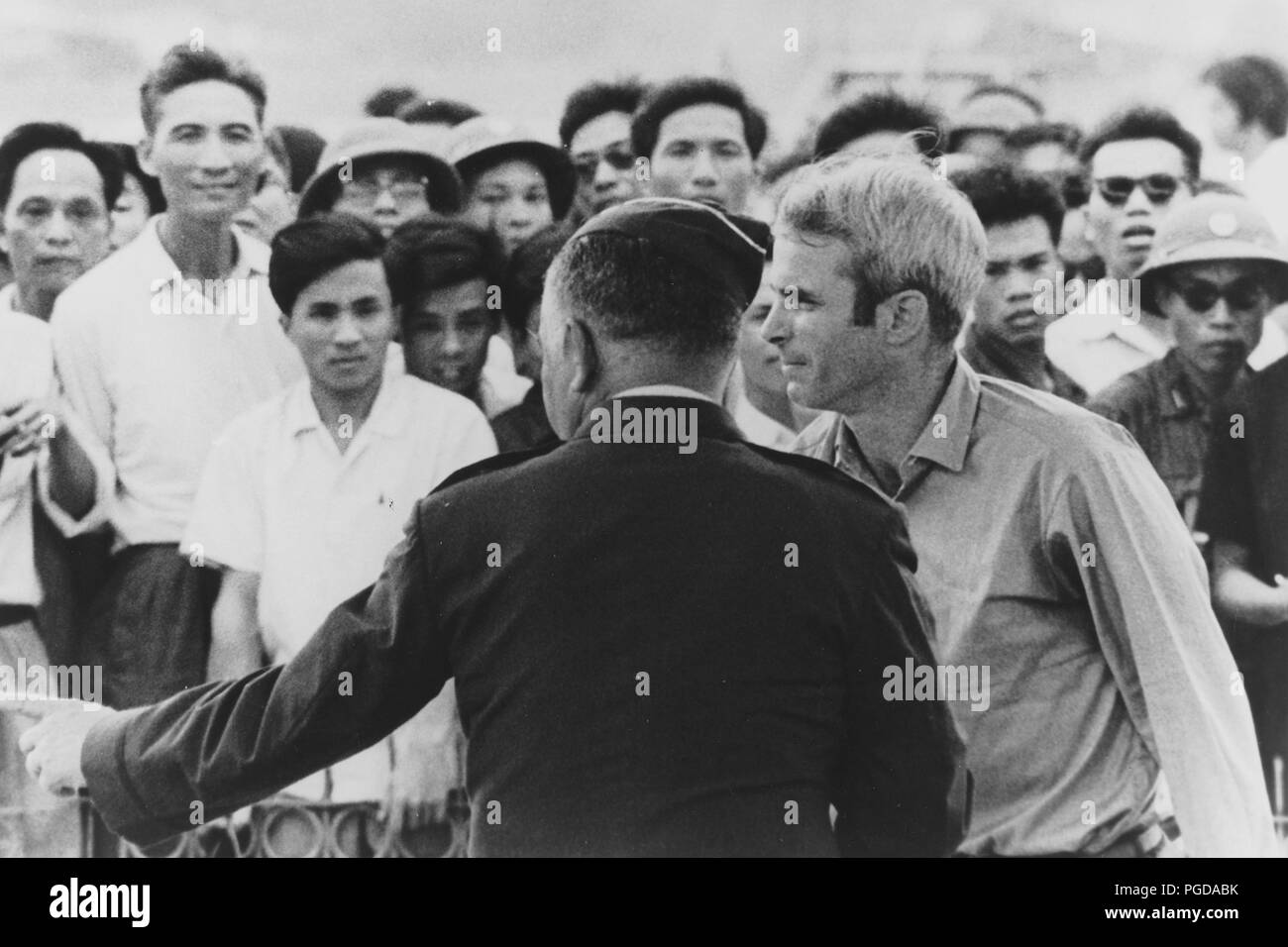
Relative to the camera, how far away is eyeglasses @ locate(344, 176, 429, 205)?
139 inches

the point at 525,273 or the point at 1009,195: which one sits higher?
the point at 1009,195

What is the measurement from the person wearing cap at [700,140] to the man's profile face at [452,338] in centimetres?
48

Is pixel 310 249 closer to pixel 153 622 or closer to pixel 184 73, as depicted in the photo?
pixel 184 73

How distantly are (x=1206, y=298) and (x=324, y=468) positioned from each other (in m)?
2.04

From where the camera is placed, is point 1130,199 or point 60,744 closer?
point 60,744

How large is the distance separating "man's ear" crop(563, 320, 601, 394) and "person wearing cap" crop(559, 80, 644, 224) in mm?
432

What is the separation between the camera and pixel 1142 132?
3.56 metres

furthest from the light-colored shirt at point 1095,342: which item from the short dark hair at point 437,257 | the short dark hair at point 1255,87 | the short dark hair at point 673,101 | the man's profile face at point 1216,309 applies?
the short dark hair at point 437,257

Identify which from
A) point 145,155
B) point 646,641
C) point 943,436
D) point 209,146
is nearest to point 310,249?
point 209,146

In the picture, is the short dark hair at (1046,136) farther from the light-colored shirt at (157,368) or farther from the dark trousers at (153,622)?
the dark trousers at (153,622)

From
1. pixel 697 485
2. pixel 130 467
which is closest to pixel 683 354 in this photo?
pixel 697 485

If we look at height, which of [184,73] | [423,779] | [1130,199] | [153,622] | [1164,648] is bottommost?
[423,779]

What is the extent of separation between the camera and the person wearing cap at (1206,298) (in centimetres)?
358

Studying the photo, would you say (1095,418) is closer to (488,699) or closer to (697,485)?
(697,485)
